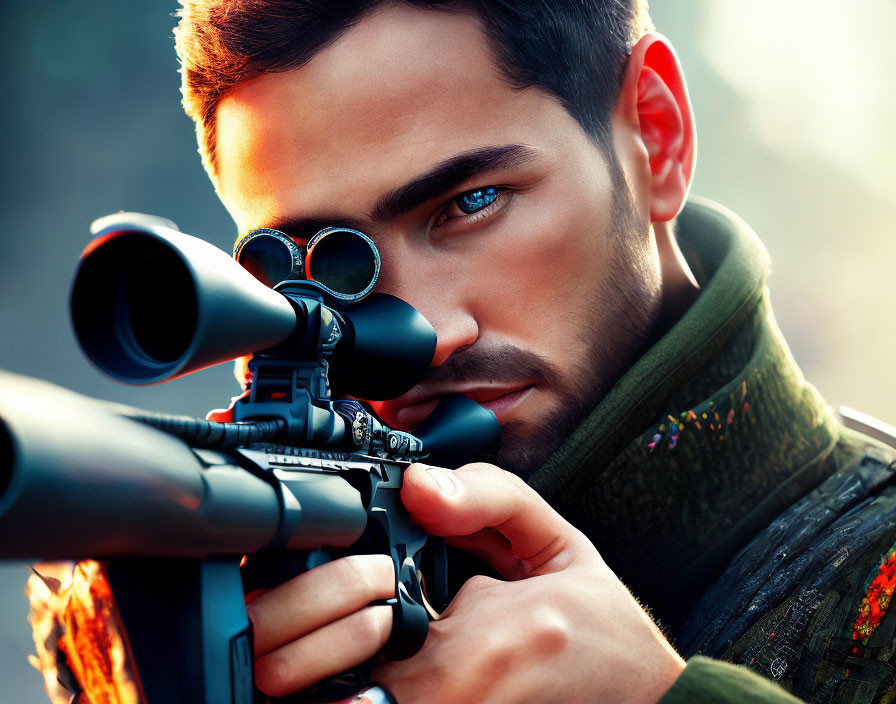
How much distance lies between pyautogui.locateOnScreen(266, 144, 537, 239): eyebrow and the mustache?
0.32 m

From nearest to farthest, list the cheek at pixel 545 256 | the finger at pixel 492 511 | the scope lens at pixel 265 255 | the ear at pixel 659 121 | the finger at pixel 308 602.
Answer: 1. the finger at pixel 308 602
2. the finger at pixel 492 511
3. the scope lens at pixel 265 255
4. the cheek at pixel 545 256
5. the ear at pixel 659 121

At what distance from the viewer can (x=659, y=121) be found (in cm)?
195

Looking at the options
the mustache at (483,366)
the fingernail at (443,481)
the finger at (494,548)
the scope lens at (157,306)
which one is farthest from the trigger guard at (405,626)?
the mustache at (483,366)

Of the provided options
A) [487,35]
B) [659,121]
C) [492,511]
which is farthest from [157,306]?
[659,121]

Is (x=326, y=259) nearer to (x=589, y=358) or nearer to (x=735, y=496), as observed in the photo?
(x=589, y=358)

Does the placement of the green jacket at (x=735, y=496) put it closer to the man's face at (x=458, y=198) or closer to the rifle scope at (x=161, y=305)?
the man's face at (x=458, y=198)

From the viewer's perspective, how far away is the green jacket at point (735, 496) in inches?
57.9

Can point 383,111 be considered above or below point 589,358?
above

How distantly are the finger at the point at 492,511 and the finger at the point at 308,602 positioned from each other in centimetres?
22

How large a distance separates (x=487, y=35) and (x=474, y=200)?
1.23 feet

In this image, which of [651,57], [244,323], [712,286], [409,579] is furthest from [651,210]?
[244,323]

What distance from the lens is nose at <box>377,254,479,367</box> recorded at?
5.11 feet

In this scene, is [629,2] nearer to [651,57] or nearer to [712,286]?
[651,57]

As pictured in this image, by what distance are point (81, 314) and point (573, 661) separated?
81cm
